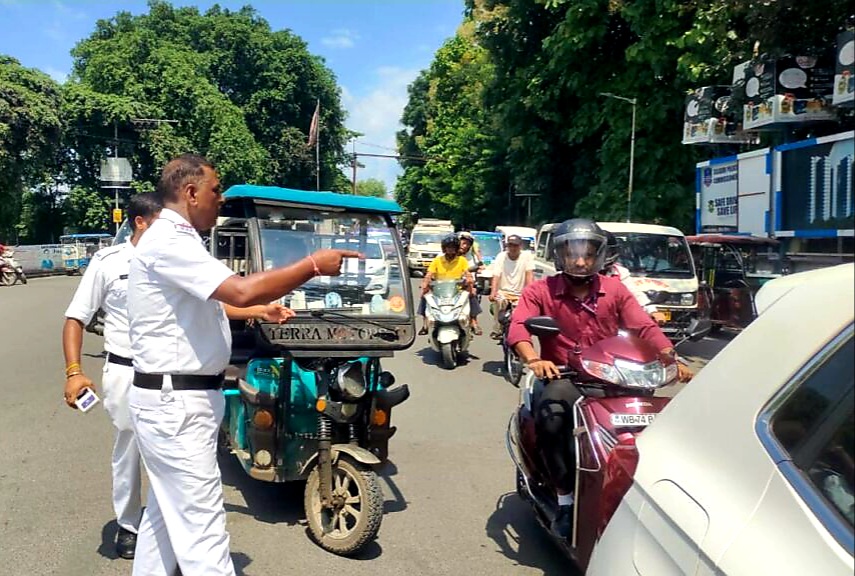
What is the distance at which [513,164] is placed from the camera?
86.2 feet

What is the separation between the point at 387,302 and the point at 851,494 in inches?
148

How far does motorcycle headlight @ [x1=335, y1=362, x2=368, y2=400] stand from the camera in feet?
14.4

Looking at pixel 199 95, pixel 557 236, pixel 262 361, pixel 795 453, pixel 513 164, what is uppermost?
pixel 199 95

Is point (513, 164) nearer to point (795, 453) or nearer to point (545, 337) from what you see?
point (545, 337)

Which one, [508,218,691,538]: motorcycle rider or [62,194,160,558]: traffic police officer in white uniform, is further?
[62,194,160,558]: traffic police officer in white uniform

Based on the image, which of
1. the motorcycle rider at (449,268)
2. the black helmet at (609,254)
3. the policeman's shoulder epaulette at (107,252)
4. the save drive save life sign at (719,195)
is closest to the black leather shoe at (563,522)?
the black helmet at (609,254)

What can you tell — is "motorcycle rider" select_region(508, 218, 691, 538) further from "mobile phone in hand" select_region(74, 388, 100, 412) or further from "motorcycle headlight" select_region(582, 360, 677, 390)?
"mobile phone in hand" select_region(74, 388, 100, 412)

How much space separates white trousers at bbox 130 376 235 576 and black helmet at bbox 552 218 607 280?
1.96 metres

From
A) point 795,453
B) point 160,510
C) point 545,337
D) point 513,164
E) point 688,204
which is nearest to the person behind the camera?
point 795,453

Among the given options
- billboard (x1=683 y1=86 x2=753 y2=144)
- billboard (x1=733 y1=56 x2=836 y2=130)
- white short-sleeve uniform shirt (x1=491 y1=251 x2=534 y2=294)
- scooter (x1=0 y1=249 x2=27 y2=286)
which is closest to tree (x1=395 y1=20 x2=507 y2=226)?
scooter (x1=0 y1=249 x2=27 y2=286)

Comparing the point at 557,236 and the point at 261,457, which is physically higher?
the point at 557,236

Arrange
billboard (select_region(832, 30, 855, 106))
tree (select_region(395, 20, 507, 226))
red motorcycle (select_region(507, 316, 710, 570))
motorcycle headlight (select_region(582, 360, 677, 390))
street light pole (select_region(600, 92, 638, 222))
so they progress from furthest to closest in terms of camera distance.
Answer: tree (select_region(395, 20, 507, 226)) < street light pole (select_region(600, 92, 638, 222)) < billboard (select_region(832, 30, 855, 106)) < motorcycle headlight (select_region(582, 360, 677, 390)) < red motorcycle (select_region(507, 316, 710, 570))

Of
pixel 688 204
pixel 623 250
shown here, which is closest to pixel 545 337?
pixel 623 250

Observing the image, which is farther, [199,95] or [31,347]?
[199,95]
